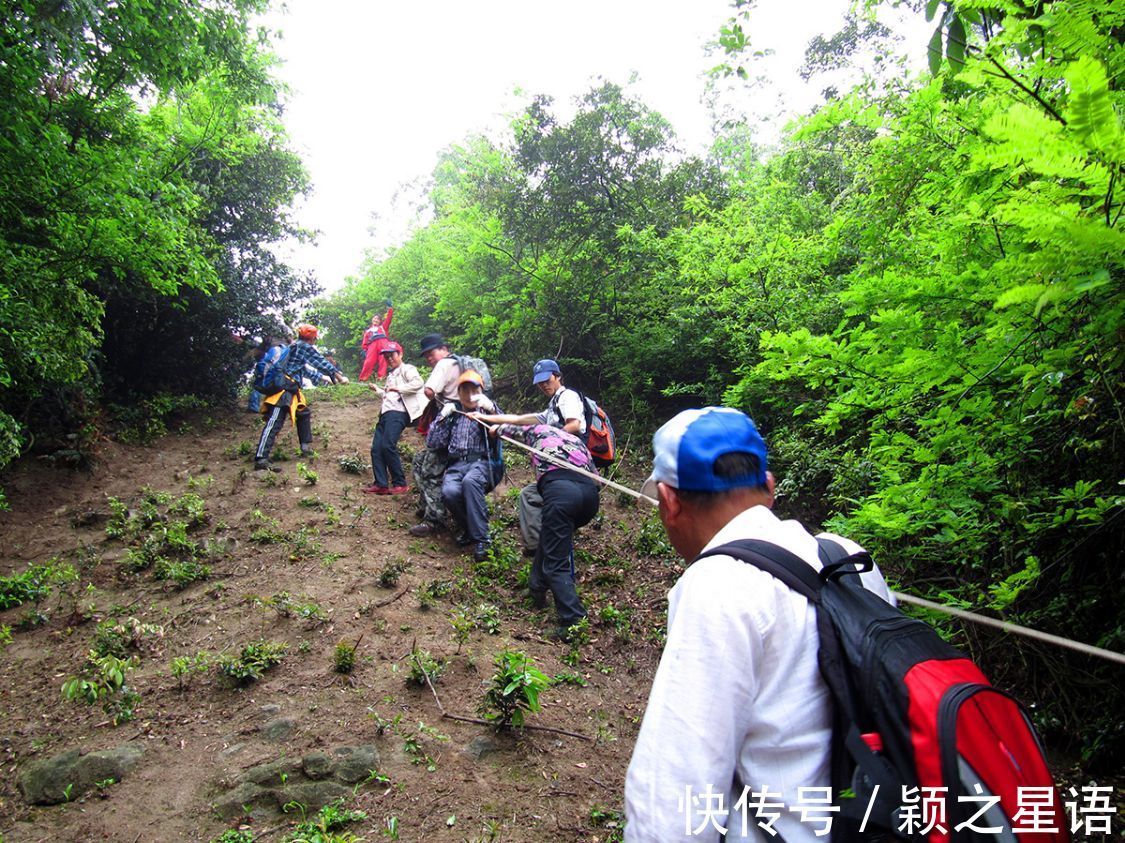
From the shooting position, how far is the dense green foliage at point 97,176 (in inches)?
212

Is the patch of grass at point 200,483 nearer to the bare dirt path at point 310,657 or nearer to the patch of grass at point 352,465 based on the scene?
the bare dirt path at point 310,657

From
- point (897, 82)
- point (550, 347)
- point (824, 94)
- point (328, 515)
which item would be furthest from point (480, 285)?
point (824, 94)

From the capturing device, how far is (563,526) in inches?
213

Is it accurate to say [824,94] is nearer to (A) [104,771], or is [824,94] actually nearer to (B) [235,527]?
(B) [235,527]

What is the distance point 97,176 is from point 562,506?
5635mm

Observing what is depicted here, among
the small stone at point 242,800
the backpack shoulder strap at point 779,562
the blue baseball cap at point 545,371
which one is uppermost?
the blue baseball cap at point 545,371

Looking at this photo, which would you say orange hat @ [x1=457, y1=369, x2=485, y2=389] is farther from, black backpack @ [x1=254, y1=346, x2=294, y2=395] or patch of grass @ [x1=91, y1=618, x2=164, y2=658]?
patch of grass @ [x1=91, y1=618, x2=164, y2=658]

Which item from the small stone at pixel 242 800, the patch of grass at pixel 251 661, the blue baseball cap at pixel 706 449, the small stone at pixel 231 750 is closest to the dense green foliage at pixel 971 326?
the blue baseball cap at pixel 706 449

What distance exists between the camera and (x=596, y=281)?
11203 millimetres

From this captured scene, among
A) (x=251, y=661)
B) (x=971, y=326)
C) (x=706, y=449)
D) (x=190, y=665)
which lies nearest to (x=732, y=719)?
(x=706, y=449)

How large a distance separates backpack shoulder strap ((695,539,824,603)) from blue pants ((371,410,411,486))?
6.96 meters

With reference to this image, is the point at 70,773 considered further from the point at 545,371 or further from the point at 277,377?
the point at 277,377

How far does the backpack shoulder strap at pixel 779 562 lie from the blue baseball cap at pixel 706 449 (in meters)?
0.21

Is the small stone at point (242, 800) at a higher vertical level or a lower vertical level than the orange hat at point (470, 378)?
lower
